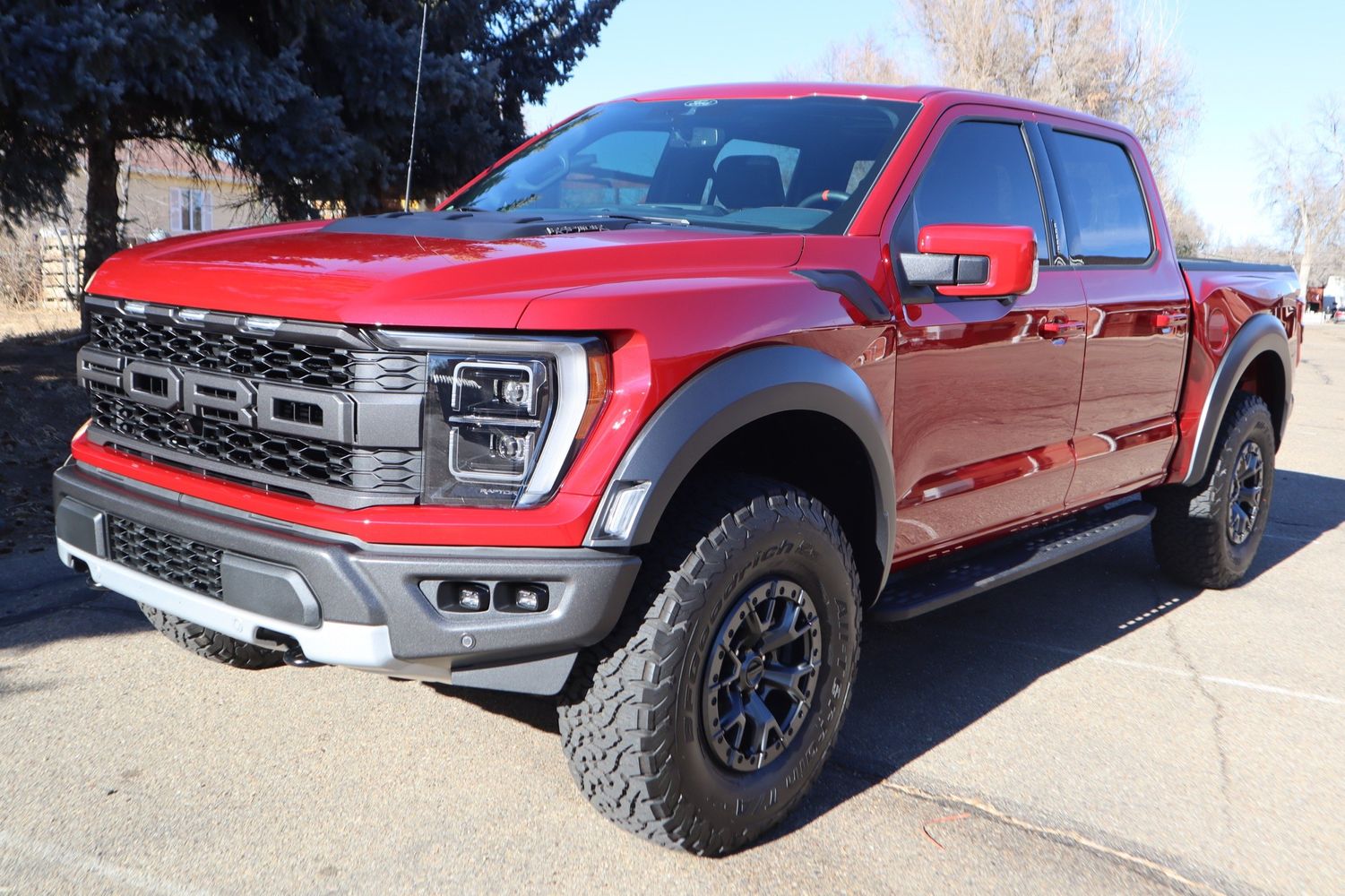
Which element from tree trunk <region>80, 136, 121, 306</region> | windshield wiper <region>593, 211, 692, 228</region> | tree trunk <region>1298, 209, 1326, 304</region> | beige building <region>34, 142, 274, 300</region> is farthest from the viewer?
tree trunk <region>1298, 209, 1326, 304</region>

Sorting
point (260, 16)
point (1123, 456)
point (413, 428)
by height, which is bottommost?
point (1123, 456)

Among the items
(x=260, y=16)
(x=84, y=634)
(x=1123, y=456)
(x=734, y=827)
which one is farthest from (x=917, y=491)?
(x=260, y=16)

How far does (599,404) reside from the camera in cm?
254

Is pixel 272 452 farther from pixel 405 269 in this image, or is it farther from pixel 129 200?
pixel 129 200

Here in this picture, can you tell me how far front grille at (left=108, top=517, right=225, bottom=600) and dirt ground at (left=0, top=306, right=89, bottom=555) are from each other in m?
2.61

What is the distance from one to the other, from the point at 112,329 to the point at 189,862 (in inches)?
53.3

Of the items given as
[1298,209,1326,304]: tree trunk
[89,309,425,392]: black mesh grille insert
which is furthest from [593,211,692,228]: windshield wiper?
[1298,209,1326,304]: tree trunk

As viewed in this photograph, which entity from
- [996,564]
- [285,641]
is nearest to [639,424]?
[285,641]

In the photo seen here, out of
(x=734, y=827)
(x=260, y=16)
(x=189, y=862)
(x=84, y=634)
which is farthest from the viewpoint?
(x=260, y=16)

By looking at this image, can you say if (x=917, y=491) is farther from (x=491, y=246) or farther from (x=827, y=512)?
(x=491, y=246)

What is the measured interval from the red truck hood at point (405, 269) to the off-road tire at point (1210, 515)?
9.90ft

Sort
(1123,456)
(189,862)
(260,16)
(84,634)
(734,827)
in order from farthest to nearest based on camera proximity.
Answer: (260,16)
(1123,456)
(84,634)
(734,827)
(189,862)

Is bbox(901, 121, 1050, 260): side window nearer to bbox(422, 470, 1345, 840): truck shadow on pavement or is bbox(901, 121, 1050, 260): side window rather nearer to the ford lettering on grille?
bbox(422, 470, 1345, 840): truck shadow on pavement

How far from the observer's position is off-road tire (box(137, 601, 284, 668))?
12.0 feet
